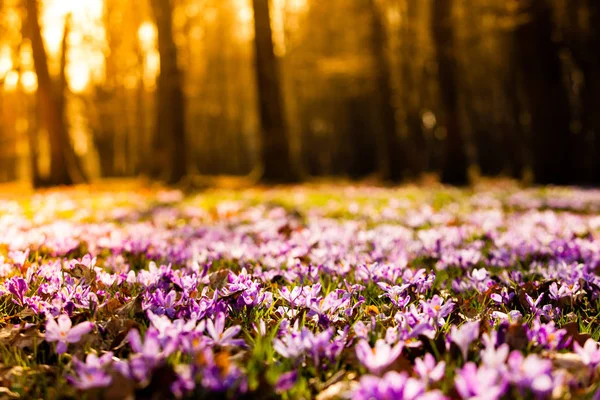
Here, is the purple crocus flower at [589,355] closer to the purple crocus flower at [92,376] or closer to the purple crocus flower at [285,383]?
the purple crocus flower at [285,383]

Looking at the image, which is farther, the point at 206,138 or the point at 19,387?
the point at 206,138

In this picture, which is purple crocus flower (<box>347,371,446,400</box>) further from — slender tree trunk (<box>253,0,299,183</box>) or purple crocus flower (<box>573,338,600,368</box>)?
slender tree trunk (<box>253,0,299,183</box>)

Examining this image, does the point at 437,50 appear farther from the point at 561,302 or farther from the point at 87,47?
the point at 87,47

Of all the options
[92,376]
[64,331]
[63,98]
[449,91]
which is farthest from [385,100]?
[92,376]

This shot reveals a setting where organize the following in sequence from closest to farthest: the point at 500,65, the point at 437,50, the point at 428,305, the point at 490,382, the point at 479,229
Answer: the point at 490,382 < the point at 428,305 < the point at 479,229 < the point at 437,50 < the point at 500,65

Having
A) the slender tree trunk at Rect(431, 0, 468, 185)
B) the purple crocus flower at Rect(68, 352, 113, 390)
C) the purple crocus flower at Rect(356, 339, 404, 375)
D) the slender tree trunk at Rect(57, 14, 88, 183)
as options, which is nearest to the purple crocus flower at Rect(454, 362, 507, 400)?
the purple crocus flower at Rect(356, 339, 404, 375)

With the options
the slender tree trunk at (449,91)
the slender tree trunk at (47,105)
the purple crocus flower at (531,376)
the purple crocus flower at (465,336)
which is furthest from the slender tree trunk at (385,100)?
the purple crocus flower at (531,376)

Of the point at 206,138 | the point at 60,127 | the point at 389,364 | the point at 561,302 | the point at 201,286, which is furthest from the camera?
the point at 206,138

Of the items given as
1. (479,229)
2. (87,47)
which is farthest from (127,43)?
(479,229)
